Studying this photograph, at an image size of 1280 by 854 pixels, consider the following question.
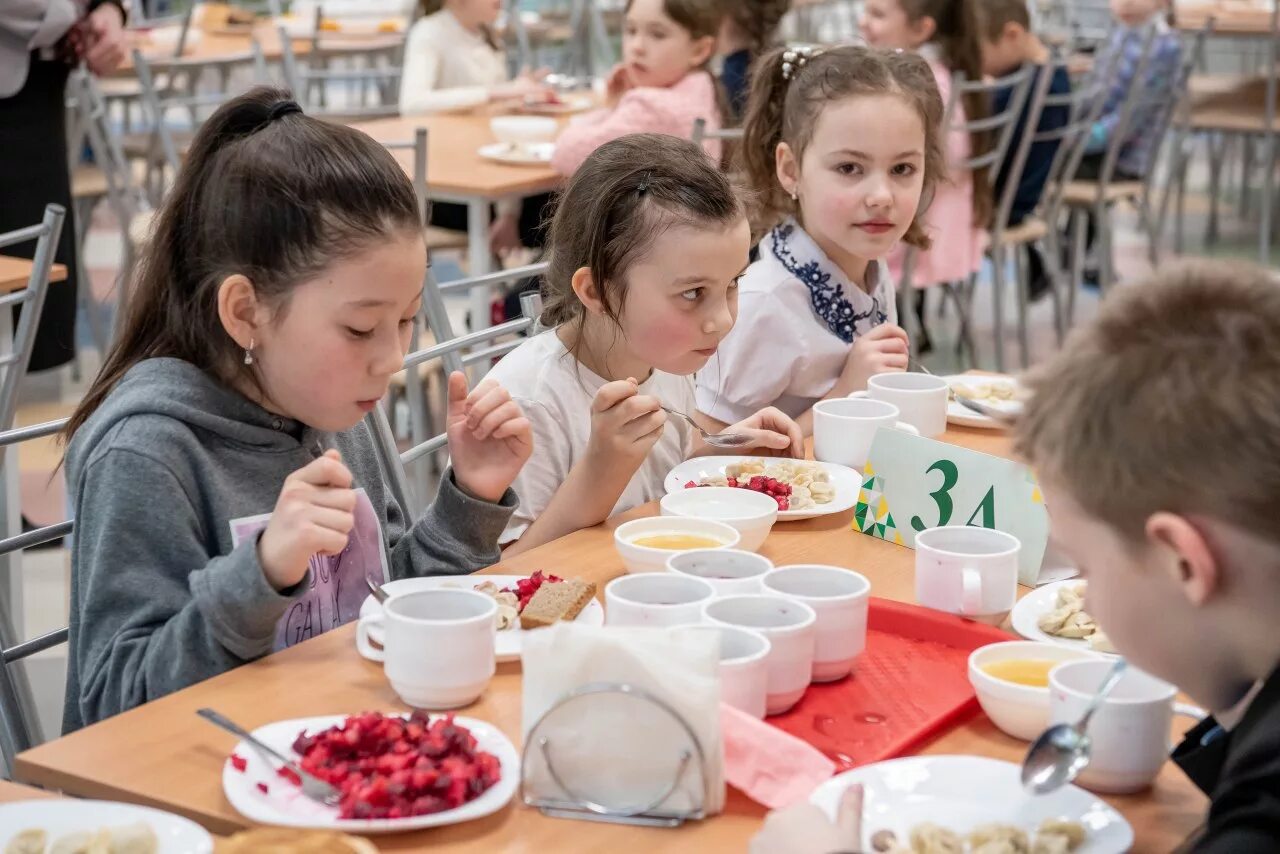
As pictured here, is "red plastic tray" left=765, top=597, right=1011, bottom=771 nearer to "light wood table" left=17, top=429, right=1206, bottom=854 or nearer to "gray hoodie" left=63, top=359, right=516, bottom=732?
"light wood table" left=17, top=429, right=1206, bottom=854

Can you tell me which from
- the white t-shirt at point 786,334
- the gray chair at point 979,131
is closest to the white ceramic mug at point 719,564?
the white t-shirt at point 786,334

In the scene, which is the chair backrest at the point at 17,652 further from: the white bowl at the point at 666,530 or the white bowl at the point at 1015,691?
the white bowl at the point at 1015,691

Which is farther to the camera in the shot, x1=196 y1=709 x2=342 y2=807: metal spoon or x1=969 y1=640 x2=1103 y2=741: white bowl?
x1=969 y1=640 x2=1103 y2=741: white bowl

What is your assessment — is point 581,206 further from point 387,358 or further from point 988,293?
point 988,293

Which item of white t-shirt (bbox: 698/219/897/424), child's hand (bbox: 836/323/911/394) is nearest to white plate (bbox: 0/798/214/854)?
child's hand (bbox: 836/323/911/394)

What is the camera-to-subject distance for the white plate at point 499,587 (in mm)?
1326

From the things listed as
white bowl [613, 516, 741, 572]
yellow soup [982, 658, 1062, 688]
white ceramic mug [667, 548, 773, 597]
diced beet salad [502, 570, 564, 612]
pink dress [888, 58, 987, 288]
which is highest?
white ceramic mug [667, 548, 773, 597]

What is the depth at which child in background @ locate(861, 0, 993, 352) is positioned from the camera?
4188 millimetres

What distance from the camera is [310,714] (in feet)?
4.02

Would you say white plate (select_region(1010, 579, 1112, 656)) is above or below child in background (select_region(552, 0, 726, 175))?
below

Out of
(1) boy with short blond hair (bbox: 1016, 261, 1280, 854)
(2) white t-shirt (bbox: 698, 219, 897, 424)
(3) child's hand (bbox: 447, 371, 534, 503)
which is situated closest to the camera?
(1) boy with short blond hair (bbox: 1016, 261, 1280, 854)

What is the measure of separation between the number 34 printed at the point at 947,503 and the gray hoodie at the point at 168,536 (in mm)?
626

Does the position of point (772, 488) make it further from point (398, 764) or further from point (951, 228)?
point (951, 228)

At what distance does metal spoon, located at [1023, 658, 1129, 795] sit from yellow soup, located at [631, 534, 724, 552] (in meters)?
0.48
